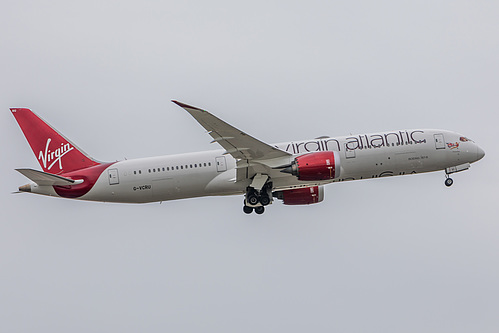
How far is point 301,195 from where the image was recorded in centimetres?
5609

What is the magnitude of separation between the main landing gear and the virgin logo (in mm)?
12809

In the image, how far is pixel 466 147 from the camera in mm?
54406

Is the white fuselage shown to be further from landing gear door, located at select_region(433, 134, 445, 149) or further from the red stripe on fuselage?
the red stripe on fuselage

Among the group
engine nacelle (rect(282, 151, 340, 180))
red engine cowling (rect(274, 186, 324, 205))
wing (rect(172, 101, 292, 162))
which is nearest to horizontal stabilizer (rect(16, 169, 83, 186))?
wing (rect(172, 101, 292, 162))

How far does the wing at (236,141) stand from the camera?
47.2 metres

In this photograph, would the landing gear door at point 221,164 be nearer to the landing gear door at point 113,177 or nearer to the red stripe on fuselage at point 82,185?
the landing gear door at point 113,177

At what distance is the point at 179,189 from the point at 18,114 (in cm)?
1310

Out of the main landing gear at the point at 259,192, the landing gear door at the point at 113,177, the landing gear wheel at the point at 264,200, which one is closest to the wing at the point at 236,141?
the main landing gear at the point at 259,192

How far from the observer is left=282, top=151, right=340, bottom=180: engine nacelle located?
50.3 m

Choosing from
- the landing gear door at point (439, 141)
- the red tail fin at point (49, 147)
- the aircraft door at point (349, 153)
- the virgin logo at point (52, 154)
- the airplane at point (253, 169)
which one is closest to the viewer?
the airplane at point (253, 169)

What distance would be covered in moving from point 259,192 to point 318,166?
4.91 meters

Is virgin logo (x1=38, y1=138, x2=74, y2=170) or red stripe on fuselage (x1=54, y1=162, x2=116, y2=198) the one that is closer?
red stripe on fuselage (x1=54, y1=162, x2=116, y2=198)

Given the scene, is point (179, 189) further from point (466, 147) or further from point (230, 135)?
point (466, 147)

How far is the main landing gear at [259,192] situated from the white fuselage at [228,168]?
0.43 m
